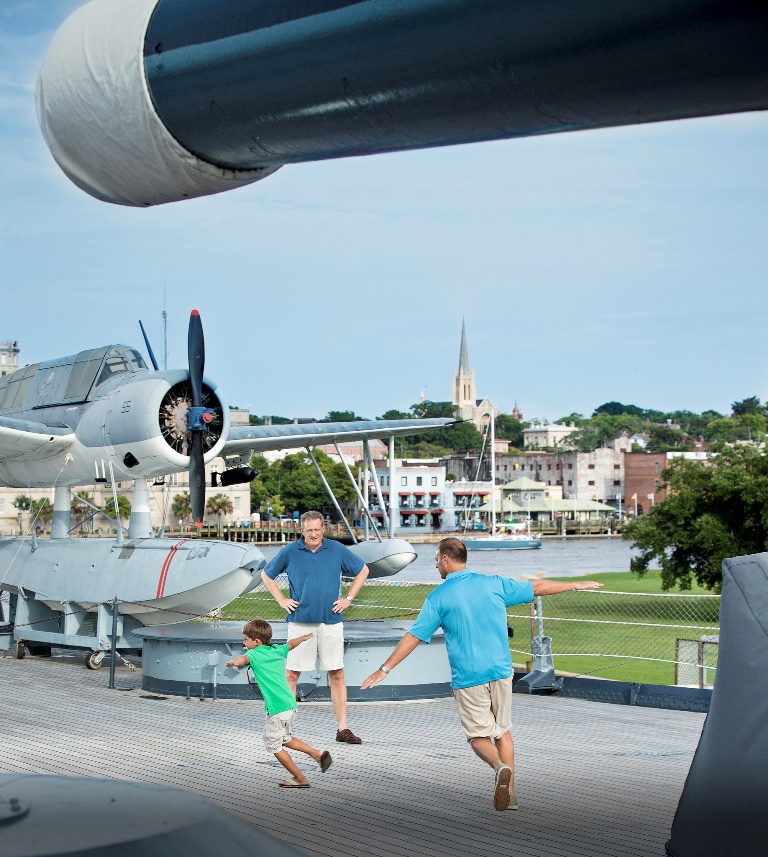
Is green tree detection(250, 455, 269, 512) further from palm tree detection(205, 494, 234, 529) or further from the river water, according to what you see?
the river water

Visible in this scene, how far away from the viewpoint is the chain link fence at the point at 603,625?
2655 centimetres

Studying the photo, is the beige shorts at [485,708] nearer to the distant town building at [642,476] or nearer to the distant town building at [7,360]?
the distant town building at [7,360]

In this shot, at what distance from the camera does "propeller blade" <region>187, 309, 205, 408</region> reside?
16.6m

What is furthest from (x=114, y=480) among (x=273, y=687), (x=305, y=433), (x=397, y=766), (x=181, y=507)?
(x=181, y=507)

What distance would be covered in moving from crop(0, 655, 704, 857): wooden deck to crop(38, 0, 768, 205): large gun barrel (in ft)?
15.8

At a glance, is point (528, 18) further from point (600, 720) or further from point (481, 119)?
point (600, 720)

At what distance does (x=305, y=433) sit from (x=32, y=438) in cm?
708

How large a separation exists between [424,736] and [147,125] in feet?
27.4

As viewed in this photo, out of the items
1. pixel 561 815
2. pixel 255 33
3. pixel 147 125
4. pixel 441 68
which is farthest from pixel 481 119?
pixel 561 815

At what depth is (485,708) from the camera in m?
6.85

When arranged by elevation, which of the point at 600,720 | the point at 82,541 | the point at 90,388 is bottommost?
the point at 600,720

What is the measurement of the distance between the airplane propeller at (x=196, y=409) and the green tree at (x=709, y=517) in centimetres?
2321

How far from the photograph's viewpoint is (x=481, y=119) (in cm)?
173

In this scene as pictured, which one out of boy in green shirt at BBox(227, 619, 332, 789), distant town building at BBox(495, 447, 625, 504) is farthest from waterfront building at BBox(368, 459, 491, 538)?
boy in green shirt at BBox(227, 619, 332, 789)
